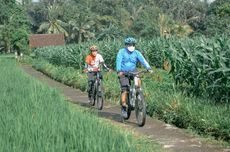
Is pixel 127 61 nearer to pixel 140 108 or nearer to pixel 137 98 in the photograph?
pixel 137 98

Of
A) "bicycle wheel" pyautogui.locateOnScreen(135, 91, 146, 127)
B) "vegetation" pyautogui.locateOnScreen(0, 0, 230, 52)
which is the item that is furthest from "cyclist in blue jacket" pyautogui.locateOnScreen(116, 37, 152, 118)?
"vegetation" pyautogui.locateOnScreen(0, 0, 230, 52)

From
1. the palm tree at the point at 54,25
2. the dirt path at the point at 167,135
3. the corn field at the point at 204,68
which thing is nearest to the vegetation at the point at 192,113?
the dirt path at the point at 167,135

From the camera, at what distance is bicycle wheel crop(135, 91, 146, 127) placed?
8.95 m

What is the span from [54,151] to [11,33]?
57.3m

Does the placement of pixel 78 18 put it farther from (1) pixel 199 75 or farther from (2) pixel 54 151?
(2) pixel 54 151

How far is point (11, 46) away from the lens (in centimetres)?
6488

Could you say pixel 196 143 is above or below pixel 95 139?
below

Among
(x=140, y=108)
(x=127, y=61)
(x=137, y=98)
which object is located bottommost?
(x=140, y=108)

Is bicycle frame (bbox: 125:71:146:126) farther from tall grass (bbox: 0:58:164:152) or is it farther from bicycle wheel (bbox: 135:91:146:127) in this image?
tall grass (bbox: 0:58:164:152)

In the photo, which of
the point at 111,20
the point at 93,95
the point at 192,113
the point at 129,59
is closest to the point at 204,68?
Answer: the point at 129,59

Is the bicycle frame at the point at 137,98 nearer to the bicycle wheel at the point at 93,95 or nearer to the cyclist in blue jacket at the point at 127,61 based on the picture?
the cyclist in blue jacket at the point at 127,61

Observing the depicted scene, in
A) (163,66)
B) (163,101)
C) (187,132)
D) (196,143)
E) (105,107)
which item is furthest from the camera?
(163,66)

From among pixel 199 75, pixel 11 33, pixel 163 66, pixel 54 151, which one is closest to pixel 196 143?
pixel 54 151

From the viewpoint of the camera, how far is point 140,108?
9.08m
